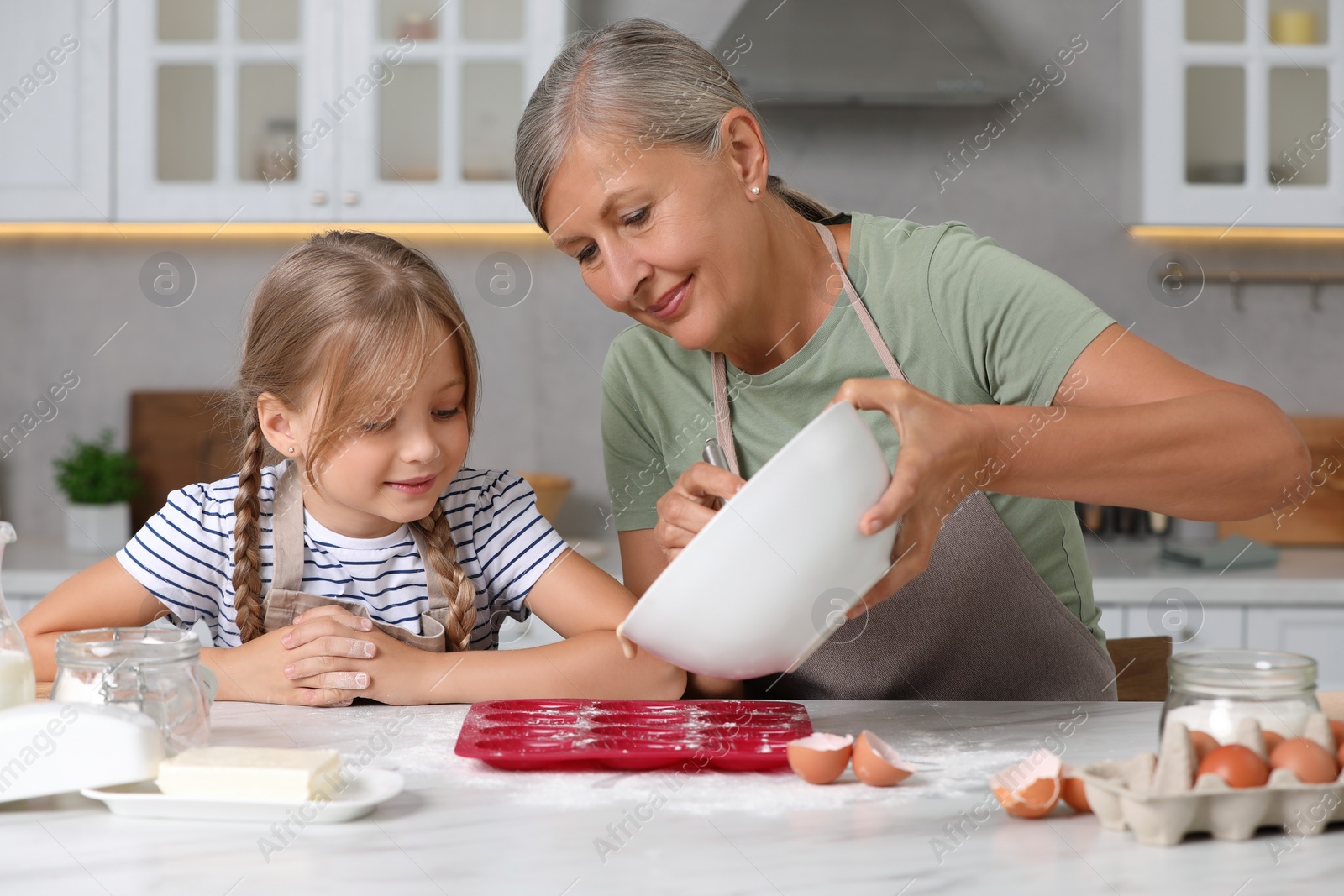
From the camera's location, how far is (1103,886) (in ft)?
1.85

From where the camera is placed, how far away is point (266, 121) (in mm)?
2375

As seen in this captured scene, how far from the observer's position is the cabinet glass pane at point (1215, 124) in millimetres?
2381

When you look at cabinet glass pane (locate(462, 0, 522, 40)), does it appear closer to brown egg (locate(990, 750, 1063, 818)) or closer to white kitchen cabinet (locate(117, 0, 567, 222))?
white kitchen cabinet (locate(117, 0, 567, 222))

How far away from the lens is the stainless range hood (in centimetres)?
232

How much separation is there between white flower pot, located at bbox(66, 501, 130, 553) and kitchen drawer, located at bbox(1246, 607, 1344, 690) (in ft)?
7.14

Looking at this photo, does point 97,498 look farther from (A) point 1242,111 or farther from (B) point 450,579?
(A) point 1242,111

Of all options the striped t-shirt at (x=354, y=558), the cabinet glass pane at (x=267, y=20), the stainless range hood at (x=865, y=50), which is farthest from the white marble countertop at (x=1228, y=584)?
the cabinet glass pane at (x=267, y=20)

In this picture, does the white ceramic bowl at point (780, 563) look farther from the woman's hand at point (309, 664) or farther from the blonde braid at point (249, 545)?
the blonde braid at point (249, 545)

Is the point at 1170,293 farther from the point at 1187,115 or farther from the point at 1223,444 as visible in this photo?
the point at 1223,444

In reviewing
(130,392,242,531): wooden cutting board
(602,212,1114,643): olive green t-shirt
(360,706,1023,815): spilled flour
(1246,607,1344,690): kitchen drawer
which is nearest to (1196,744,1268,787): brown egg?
(360,706,1023,815): spilled flour

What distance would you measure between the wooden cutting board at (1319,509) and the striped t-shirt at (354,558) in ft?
6.14

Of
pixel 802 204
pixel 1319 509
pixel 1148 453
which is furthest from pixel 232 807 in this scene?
pixel 1319 509

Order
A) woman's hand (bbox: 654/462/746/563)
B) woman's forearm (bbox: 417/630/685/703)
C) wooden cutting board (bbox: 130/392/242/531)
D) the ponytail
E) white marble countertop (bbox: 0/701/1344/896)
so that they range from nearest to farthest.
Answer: white marble countertop (bbox: 0/701/1344/896), woman's hand (bbox: 654/462/746/563), woman's forearm (bbox: 417/630/685/703), the ponytail, wooden cutting board (bbox: 130/392/242/531)

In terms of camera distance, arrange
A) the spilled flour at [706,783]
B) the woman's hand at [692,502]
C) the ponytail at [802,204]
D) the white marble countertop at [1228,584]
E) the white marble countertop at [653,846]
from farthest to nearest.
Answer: the white marble countertop at [1228,584], the ponytail at [802,204], the woman's hand at [692,502], the spilled flour at [706,783], the white marble countertop at [653,846]
